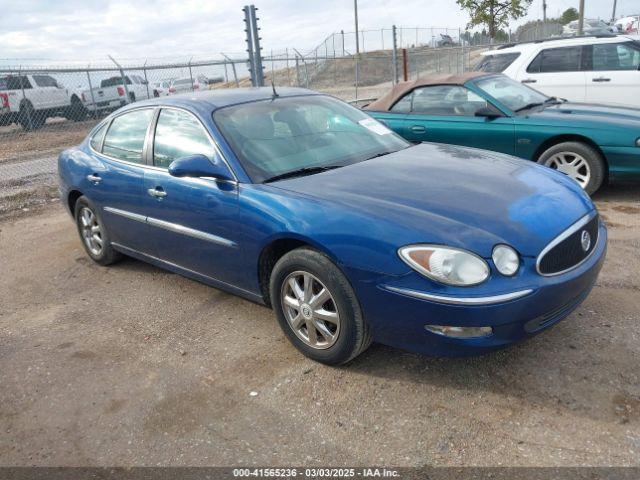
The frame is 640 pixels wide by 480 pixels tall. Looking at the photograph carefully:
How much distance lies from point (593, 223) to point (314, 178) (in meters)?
1.63

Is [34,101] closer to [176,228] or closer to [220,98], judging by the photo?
[220,98]

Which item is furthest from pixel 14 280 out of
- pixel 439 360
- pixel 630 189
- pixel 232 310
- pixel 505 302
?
pixel 630 189

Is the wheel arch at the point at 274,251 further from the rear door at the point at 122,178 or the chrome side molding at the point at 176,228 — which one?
the rear door at the point at 122,178

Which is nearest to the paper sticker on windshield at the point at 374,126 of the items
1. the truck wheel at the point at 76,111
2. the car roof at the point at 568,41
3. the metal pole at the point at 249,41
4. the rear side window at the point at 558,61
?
the metal pole at the point at 249,41

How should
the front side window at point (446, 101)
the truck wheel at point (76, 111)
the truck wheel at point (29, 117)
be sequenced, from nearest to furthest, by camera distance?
the front side window at point (446, 101)
the truck wheel at point (29, 117)
the truck wheel at point (76, 111)

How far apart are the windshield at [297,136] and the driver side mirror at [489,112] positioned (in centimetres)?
229

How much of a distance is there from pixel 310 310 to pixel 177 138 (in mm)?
1726

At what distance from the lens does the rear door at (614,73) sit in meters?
8.80

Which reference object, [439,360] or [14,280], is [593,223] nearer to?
[439,360]

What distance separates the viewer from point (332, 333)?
311 cm

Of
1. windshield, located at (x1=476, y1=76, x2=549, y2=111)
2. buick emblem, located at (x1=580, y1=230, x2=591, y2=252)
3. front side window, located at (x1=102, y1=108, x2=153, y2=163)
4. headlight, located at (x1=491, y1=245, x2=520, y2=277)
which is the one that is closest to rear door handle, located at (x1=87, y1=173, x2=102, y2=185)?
front side window, located at (x1=102, y1=108, x2=153, y2=163)

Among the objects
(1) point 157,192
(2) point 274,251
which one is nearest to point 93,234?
(1) point 157,192

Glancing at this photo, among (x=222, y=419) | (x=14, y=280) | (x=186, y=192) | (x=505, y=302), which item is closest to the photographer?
(x=505, y=302)

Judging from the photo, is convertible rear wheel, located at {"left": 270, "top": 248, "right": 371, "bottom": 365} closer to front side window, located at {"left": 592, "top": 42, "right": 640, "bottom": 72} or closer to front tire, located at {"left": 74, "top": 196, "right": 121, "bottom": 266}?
front tire, located at {"left": 74, "top": 196, "right": 121, "bottom": 266}
